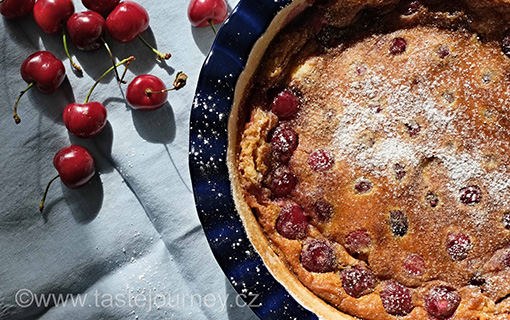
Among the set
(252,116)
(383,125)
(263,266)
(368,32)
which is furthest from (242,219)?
(368,32)

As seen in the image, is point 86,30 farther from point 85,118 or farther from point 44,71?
point 85,118

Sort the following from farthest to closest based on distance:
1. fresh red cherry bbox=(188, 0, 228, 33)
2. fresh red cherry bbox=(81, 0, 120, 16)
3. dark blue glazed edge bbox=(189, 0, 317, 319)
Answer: fresh red cherry bbox=(81, 0, 120, 16), fresh red cherry bbox=(188, 0, 228, 33), dark blue glazed edge bbox=(189, 0, 317, 319)

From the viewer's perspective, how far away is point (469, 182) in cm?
197

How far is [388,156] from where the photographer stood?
1.97 metres

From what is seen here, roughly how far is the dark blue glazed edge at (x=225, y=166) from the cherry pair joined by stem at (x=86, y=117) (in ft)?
1.87

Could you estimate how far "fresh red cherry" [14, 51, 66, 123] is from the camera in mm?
2283

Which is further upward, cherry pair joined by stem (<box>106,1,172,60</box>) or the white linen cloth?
cherry pair joined by stem (<box>106,1,172,60</box>)

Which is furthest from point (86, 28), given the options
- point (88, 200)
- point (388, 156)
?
point (388, 156)

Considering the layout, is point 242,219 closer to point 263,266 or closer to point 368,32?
point 263,266

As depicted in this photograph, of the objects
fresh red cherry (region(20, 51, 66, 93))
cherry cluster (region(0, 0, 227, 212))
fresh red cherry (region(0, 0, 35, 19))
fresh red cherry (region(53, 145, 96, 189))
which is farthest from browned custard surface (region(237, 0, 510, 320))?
fresh red cherry (region(0, 0, 35, 19))

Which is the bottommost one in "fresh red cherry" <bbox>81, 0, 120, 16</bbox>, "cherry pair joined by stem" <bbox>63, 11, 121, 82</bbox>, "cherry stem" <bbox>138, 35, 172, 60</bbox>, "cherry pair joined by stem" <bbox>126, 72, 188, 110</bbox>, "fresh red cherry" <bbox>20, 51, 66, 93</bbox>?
"cherry pair joined by stem" <bbox>126, 72, 188, 110</bbox>

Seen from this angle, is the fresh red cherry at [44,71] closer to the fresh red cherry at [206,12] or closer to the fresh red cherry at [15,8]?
the fresh red cherry at [15,8]

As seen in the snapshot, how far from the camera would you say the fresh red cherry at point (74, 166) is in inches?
89.4

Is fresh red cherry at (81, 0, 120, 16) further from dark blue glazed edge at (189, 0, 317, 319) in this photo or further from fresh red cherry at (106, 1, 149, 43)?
dark blue glazed edge at (189, 0, 317, 319)
